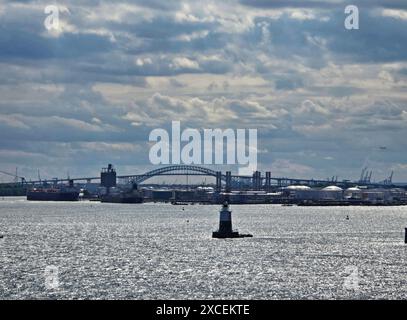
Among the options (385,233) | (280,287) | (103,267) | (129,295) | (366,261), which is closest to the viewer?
(129,295)

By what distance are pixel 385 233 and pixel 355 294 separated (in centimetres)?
8599

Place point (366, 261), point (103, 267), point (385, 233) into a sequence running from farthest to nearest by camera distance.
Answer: point (385, 233) → point (366, 261) → point (103, 267)

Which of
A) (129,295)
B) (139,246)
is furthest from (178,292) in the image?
(139,246)

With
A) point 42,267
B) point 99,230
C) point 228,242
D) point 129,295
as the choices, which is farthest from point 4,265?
point 99,230

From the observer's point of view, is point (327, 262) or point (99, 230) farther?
point (99, 230)

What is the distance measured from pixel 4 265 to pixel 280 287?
2891cm

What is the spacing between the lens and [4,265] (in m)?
87.7

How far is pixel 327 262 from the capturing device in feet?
295

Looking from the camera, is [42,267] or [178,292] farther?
[42,267]
